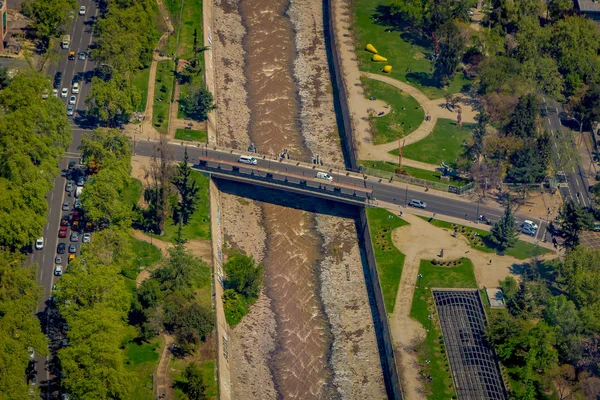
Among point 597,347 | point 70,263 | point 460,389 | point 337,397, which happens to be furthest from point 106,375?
point 597,347

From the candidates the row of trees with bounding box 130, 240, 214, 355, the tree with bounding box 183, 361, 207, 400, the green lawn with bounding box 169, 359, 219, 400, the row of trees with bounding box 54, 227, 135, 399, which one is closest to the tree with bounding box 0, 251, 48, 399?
the row of trees with bounding box 54, 227, 135, 399

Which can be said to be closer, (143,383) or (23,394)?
(23,394)

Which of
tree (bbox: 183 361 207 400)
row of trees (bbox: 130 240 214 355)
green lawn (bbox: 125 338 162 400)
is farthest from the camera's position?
row of trees (bbox: 130 240 214 355)

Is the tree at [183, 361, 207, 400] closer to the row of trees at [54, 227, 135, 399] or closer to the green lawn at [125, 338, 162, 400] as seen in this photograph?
the green lawn at [125, 338, 162, 400]

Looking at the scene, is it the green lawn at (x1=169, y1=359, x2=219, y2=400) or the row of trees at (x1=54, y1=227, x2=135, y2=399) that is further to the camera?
the green lawn at (x1=169, y1=359, x2=219, y2=400)

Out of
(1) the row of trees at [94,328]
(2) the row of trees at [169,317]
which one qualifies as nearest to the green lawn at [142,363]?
(1) the row of trees at [94,328]

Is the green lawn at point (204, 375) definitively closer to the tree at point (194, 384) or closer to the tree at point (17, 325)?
the tree at point (194, 384)

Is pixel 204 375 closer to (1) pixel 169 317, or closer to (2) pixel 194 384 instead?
(2) pixel 194 384

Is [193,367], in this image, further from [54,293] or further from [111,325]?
[54,293]
